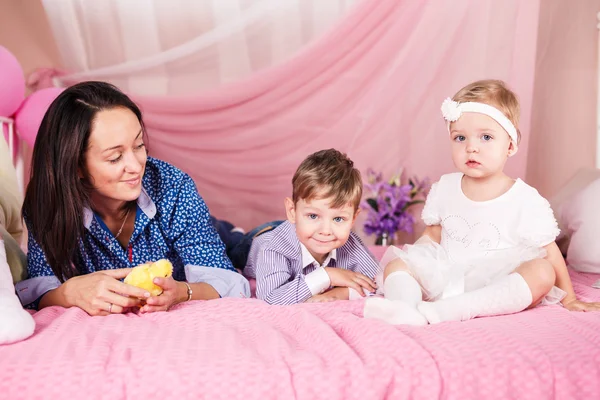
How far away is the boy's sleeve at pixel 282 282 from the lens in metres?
1.80

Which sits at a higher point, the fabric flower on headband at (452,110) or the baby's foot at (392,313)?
the fabric flower on headband at (452,110)

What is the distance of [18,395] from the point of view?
1.17m

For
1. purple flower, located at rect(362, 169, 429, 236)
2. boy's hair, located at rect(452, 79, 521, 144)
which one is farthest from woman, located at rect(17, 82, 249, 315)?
purple flower, located at rect(362, 169, 429, 236)

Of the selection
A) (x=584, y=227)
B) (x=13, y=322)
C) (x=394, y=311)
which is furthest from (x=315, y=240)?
(x=584, y=227)

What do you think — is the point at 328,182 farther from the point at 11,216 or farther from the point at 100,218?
the point at 11,216

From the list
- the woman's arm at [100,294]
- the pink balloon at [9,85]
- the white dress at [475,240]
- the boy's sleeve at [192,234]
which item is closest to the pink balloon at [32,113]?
the pink balloon at [9,85]

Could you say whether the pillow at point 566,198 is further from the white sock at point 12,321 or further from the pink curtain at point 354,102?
the white sock at point 12,321

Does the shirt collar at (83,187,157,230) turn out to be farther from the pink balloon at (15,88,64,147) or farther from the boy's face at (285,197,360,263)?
the pink balloon at (15,88,64,147)

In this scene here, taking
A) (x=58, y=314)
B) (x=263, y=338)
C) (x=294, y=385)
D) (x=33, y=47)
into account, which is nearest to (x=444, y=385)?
(x=294, y=385)

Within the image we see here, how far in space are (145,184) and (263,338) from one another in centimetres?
71

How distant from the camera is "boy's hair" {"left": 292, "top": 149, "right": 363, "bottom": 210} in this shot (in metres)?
1.82

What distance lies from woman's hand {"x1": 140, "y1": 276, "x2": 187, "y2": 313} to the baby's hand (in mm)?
968

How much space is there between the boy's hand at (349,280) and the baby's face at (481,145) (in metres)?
0.41

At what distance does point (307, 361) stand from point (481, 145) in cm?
89
